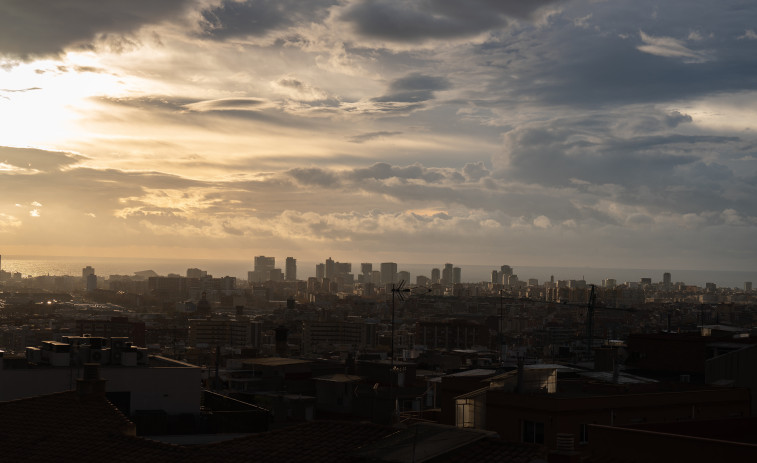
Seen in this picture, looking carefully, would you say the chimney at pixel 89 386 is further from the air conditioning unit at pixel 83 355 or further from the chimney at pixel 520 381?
the chimney at pixel 520 381

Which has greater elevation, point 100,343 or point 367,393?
point 100,343

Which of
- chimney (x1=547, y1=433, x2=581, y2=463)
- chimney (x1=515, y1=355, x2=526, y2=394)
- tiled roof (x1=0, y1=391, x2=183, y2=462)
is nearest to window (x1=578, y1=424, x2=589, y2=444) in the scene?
chimney (x1=515, y1=355, x2=526, y2=394)

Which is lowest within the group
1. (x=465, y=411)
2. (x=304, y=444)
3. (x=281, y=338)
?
(x=281, y=338)

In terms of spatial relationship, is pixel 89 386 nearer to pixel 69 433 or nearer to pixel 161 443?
pixel 69 433

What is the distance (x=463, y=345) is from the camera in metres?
162

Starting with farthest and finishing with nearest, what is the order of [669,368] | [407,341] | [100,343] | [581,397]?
[407,341] < [669,368] < [100,343] < [581,397]

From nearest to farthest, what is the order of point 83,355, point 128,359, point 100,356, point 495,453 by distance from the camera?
point 495,453 < point 128,359 < point 100,356 < point 83,355

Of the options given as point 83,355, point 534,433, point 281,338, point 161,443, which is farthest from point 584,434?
point 281,338

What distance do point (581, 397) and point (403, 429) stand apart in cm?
772

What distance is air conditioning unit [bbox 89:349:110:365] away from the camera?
21250mm

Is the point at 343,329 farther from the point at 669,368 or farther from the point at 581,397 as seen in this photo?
the point at 581,397

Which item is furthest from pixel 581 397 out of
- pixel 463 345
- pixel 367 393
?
pixel 463 345

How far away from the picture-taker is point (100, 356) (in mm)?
21406

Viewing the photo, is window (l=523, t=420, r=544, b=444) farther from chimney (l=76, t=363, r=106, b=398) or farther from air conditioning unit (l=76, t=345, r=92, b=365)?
air conditioning unit (l=76, t=345, r=92, b=365)
